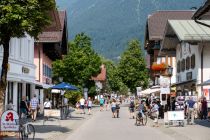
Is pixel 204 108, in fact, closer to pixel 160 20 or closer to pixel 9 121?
pixel 9 121

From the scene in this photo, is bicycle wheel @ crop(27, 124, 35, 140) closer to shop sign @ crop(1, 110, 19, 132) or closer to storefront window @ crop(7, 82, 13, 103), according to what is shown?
shop sign @ crop(1, 110, 19, 132)

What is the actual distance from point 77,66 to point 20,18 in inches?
2017

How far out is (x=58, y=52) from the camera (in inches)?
2442

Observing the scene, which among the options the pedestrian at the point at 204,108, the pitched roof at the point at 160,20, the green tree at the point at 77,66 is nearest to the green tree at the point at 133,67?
the pitched roof at the point at 160,20

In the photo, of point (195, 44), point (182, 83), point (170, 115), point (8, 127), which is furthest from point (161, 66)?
point (8, 127)

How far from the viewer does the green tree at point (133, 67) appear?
286 ft

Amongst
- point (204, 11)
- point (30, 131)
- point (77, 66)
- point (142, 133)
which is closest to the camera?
point (30, 131)

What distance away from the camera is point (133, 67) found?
87.2m

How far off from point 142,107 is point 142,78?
5522 cm

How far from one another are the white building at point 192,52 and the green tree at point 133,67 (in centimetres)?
3425

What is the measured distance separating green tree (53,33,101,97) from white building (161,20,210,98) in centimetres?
2021

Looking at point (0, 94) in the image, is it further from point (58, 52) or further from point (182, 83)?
point (58, 52)

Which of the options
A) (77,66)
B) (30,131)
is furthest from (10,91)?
(77,66)

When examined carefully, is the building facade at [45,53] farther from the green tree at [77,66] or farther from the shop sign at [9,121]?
the shop sign at [9,121]
